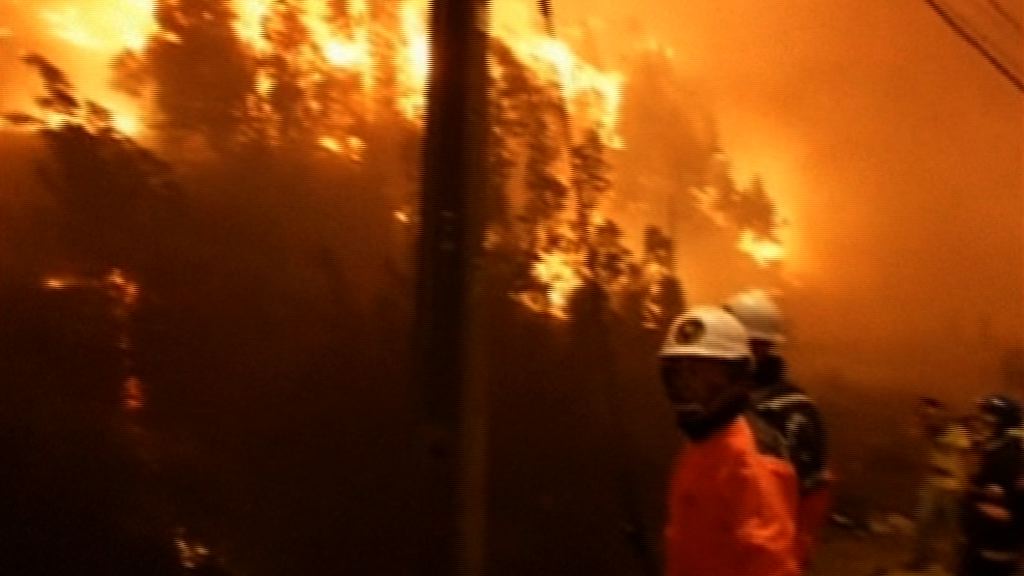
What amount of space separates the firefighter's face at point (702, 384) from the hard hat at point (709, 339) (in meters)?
0.02

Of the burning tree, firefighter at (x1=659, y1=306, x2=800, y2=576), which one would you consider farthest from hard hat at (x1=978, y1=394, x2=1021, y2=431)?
firefighter at (x1=659, y1=306, x2=800, y2=576)

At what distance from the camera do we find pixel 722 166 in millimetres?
6469

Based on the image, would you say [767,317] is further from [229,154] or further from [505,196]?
[229,154]

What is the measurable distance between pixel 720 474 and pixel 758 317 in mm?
1293

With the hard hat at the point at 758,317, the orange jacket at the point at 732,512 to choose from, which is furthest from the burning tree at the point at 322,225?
the orange jacket at the point at 732,512

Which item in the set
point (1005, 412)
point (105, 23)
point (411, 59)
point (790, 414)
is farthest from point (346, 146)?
point (1005, 412)

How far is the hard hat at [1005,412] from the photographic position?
208 inches

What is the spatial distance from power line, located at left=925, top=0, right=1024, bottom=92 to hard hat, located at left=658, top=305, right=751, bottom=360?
4.29m

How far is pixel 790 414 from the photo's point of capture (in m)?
3.71

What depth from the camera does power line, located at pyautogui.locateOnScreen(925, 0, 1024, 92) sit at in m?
6.67

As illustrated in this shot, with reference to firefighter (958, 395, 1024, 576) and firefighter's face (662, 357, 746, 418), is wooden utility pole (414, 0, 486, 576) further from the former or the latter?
firefighter (958, 395, 1024, 576)

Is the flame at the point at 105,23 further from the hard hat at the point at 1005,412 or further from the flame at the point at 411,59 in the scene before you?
the hard hat at the point at 1005,412

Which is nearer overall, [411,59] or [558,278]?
[411,59]

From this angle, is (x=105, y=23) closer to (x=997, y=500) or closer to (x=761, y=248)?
(x=761, y=248)
